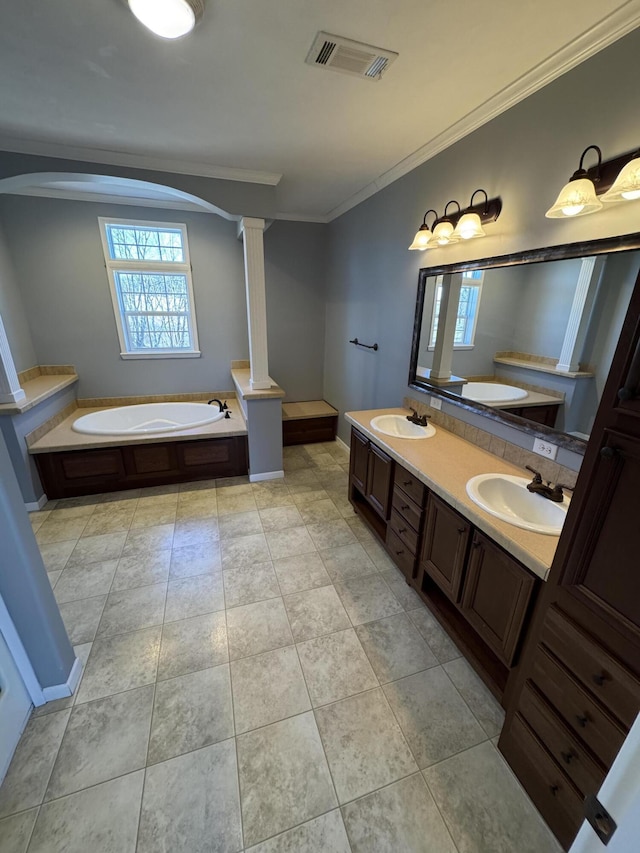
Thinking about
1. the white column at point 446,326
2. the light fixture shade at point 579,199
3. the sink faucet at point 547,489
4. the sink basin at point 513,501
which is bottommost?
the sink basin at point 513,501

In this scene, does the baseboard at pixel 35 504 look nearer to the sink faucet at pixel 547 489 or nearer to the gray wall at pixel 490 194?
the gray wall at pixel 490 194

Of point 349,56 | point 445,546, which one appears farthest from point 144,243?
point 445,546

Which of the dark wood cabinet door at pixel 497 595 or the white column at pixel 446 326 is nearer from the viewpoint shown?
the dark wood cabinet door at pixel 497 595

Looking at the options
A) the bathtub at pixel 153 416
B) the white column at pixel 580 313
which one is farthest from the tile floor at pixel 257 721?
the bathtub at pixel 153 416

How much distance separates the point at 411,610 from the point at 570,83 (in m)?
2.61

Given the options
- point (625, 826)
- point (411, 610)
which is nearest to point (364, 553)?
point (411, 610)

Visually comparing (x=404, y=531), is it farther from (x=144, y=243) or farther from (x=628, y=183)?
(x=144, y=243)

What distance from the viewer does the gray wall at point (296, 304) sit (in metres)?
4.00

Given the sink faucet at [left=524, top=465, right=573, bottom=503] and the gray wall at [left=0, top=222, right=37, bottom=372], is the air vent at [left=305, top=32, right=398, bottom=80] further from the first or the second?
the gray wall at [left=0, top=222, right=37, bottom=372]

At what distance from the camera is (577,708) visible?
3.18ft

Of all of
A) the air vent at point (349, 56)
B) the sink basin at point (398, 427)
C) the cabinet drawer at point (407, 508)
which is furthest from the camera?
the sink basin at point (398, 427)

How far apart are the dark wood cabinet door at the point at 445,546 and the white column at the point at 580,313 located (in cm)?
86

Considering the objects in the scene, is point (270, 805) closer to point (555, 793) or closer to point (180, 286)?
point (555, 793)

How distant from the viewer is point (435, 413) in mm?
2396
